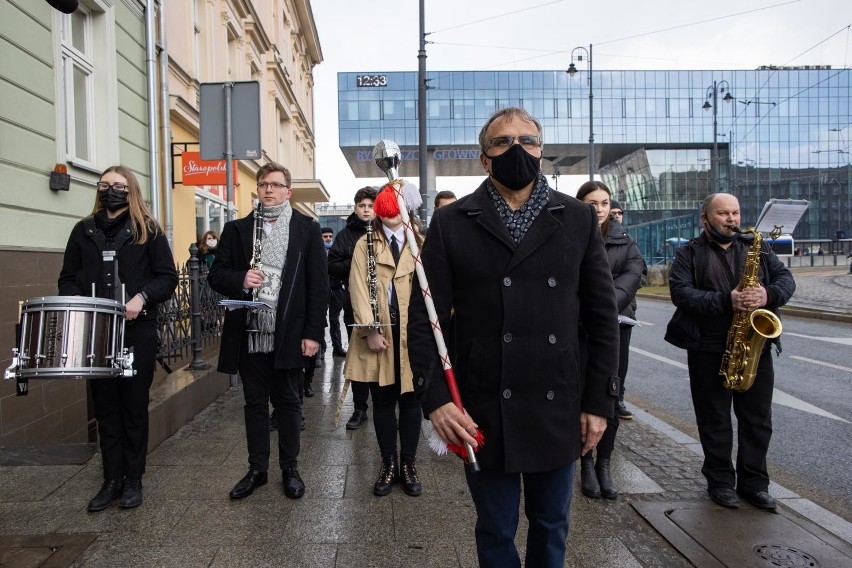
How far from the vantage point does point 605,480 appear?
420cm

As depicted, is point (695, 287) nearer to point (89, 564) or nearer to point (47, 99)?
point (89, 564)

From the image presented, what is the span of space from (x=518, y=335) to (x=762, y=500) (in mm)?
2669

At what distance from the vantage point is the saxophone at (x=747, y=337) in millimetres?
3943

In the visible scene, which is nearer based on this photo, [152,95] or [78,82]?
[78,82]

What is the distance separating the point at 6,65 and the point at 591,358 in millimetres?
5524

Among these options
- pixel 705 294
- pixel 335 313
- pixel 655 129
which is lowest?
pixel 335 313

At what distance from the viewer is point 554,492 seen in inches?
93.8

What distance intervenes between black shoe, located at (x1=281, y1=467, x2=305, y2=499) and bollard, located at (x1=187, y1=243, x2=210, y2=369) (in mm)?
3092

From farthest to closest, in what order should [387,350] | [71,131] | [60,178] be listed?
[71,131] < [60,178] < [387,350]

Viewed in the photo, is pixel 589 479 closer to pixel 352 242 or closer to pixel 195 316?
pixel 352 242

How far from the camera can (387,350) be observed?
4.32 meters

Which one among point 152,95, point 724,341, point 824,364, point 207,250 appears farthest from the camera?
point 207,250

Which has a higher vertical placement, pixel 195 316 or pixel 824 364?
pixel 195 316

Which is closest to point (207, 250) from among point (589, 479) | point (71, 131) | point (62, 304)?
point (71, 131)
